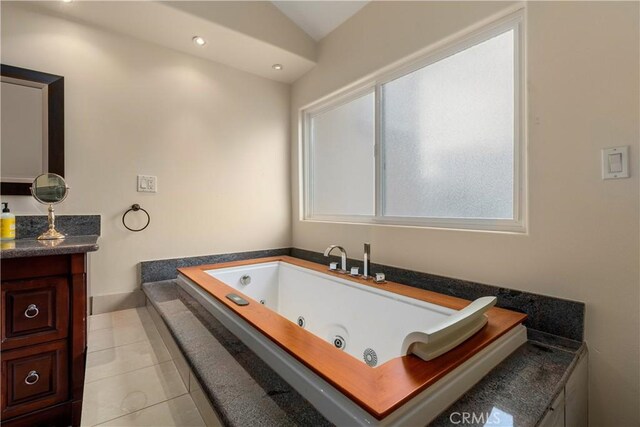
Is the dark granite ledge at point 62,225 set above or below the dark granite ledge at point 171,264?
above

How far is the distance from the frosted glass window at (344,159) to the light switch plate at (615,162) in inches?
46.8

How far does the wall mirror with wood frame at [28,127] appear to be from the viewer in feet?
5.23

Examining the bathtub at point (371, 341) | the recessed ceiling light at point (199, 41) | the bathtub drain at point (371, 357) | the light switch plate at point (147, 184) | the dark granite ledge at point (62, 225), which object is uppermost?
the recessed ceiling light at point (199, 41)

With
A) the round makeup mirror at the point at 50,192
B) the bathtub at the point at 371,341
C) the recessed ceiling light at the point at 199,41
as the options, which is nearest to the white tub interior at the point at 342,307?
the bathtub at the point at 371,341

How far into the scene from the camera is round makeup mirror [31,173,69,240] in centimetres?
151

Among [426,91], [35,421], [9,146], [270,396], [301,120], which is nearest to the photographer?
[270,396]

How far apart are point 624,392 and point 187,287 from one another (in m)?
2.07

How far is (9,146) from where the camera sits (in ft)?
5.25

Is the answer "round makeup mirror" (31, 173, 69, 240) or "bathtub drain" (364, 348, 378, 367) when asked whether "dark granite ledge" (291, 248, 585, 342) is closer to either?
"bathtub drain" (364, 348, 378, 367)

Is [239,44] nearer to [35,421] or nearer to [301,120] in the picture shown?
[301,120]

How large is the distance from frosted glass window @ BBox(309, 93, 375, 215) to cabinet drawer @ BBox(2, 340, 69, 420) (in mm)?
1781

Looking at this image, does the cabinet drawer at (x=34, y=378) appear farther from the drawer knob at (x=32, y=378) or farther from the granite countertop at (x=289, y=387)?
the granite countertop at (x=289, y=387)

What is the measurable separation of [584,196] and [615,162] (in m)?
0.14

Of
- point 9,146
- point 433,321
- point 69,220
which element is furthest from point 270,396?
point 9,146
